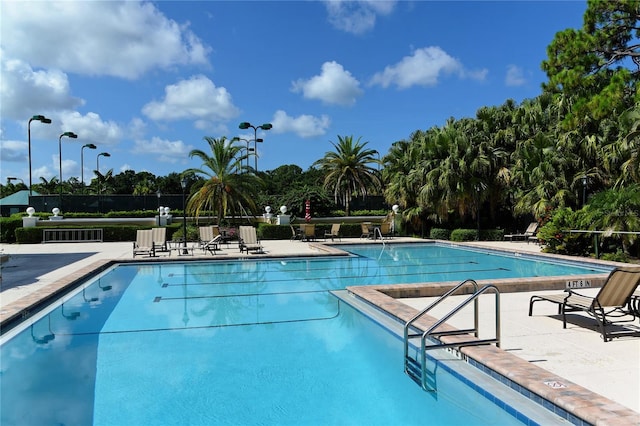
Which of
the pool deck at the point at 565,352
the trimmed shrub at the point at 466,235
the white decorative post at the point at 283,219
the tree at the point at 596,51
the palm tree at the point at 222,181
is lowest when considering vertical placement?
the pool deck at the point at 565,352

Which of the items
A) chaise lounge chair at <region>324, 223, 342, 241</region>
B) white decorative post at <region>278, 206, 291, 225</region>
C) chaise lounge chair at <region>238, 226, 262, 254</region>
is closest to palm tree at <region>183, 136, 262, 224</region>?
white decorative post at <region>278, 206, 291, 225</region>

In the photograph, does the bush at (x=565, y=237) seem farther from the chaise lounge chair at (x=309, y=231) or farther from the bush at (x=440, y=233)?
the chaise lounge chair at (x=309, y=231)

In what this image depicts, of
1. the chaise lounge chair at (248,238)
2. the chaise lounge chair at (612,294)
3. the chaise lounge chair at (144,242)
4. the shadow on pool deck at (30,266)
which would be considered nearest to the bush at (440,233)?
the chaise lounge chair at (248,238)

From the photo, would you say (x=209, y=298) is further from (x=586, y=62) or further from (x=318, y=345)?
(x=586, y=62)

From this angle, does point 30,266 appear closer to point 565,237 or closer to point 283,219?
point 283,219

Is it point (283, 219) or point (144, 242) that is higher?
point (283, 219)

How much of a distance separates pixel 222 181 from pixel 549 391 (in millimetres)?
20977

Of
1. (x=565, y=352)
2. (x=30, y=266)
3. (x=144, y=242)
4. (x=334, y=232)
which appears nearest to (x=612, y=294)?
(x=565, y=352)

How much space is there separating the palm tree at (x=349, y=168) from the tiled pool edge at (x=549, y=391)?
31.2 meters

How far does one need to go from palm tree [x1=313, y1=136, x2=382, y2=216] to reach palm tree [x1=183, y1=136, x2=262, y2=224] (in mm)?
13129

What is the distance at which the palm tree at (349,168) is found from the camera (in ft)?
120

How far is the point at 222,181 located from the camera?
2348cm

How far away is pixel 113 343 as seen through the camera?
6543 mm

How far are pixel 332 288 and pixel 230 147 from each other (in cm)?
1482
